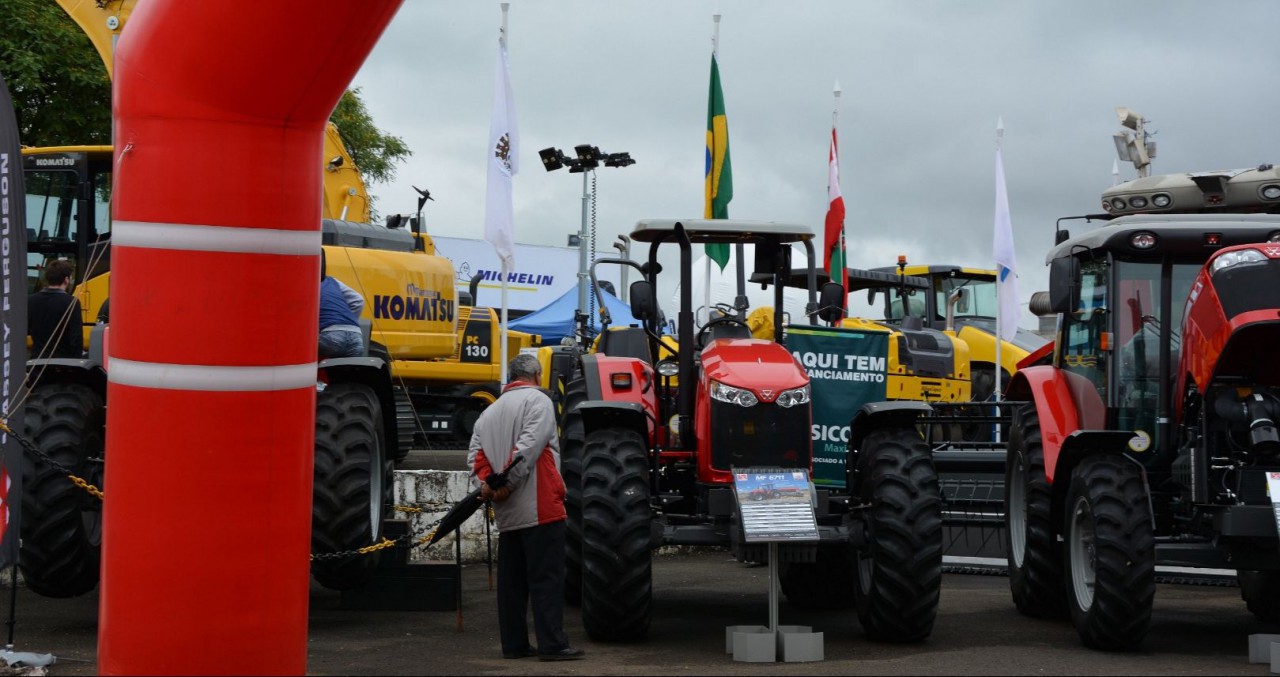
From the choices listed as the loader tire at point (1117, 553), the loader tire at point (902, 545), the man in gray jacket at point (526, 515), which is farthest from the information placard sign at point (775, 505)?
the loader tire at point (1117, 553)

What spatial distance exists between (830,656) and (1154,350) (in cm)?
272

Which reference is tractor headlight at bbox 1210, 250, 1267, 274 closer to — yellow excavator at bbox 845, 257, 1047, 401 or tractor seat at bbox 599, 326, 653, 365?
tractor seat at bbox 599, 326, 653, 365

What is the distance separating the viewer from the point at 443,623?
10.1 metres

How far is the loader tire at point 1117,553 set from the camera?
27.3 feet

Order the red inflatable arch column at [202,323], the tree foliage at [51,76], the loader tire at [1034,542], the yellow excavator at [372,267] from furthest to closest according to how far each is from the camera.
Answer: the tree foliage at [51,76] < the yellow excavator at [372,267] < the loader tire at [1034,542] < the red inflatable arch column at [202,323]

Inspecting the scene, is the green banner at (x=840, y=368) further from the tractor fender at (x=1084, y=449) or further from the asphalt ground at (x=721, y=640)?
the tractor fender at (x=1084, y=449)

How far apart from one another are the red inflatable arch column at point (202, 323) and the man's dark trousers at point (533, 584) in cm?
305

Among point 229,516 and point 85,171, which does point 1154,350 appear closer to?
point 229,516

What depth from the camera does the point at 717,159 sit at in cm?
1828

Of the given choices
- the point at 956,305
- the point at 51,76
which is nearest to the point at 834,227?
the point at 956,305

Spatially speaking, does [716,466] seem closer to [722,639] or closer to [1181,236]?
[722,639]

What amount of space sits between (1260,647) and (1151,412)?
1.61 metres

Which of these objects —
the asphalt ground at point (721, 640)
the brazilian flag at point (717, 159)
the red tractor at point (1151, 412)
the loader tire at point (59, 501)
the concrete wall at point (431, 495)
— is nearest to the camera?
the asphalt ground at point (721, 640)

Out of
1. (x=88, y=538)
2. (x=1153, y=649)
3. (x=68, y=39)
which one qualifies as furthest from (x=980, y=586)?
(x=68, y=39)
